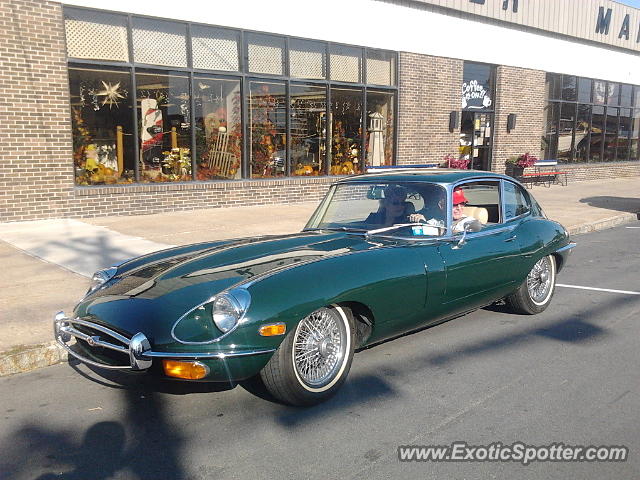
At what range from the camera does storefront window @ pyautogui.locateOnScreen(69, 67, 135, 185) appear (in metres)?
11.2

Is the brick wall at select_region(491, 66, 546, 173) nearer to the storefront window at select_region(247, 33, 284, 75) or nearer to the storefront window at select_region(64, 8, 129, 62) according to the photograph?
the storefront window at select_region(247, 33, 284, 75)

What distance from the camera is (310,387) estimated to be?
3.85 meters

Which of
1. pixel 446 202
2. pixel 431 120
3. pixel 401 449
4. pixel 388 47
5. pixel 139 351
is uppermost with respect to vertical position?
pixel 388 47

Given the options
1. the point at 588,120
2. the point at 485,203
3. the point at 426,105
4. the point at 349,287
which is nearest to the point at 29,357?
the point at 349,287

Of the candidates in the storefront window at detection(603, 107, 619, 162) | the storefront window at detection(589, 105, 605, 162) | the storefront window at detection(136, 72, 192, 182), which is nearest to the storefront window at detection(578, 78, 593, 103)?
the storefront window at detection(589, 105, 605, 162)

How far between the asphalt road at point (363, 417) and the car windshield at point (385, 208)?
1.02 metres

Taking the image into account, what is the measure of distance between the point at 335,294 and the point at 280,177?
1085cm

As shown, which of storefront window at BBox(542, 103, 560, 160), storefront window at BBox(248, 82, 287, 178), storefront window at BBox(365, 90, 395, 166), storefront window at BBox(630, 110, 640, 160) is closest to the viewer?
storefront window at BBox(248, 82, 287, 178)

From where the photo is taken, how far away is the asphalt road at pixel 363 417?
10.5 feet

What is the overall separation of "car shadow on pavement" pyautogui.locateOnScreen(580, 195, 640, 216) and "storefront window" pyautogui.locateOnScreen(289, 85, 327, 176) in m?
6.82

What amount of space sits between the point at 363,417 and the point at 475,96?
16661 millimetres

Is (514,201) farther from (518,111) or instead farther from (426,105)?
(518,111)

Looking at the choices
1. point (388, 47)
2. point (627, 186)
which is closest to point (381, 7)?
point (388, 47)

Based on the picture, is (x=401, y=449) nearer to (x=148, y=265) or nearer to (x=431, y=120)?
(x=148, y=265)
